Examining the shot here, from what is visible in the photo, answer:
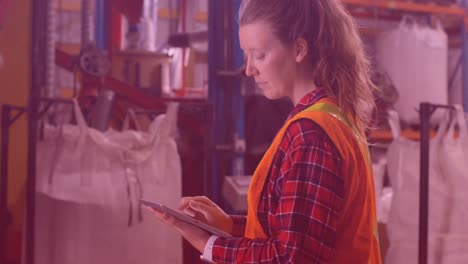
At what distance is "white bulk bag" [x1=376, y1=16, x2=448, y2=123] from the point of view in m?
2.76

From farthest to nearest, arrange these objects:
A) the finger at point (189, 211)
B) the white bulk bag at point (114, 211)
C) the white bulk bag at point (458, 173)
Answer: the white bulk bag at point (458, 173), the white bulk bag at point (114, 211), the finger at point (189, 211)

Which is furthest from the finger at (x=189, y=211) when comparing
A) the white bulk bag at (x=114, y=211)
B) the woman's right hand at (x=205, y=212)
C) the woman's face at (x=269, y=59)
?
the white bulk bag at (x=114, y=211)

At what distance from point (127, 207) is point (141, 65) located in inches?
38.6

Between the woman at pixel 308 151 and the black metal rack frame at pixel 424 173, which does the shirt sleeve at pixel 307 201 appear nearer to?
the woman at pixel 308 151

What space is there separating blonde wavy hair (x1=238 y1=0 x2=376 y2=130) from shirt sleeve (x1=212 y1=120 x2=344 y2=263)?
12 cm

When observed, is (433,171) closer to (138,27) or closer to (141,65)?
(141,65)

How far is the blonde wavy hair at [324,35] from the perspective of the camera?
0.81 m

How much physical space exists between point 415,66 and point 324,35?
6.85ft

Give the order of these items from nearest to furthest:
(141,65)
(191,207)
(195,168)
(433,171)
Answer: (191,207) → (433,171) → (195,168) → (141,65)

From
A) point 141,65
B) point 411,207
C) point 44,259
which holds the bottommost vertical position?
point 44,259

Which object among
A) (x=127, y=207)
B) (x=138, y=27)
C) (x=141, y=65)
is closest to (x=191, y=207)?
(x=127, y=207)

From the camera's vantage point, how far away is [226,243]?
0.80 meters

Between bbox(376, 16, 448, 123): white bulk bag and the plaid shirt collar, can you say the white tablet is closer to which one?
the plaid shirt collar

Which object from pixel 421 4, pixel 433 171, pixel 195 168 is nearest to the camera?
pixel 433 171
